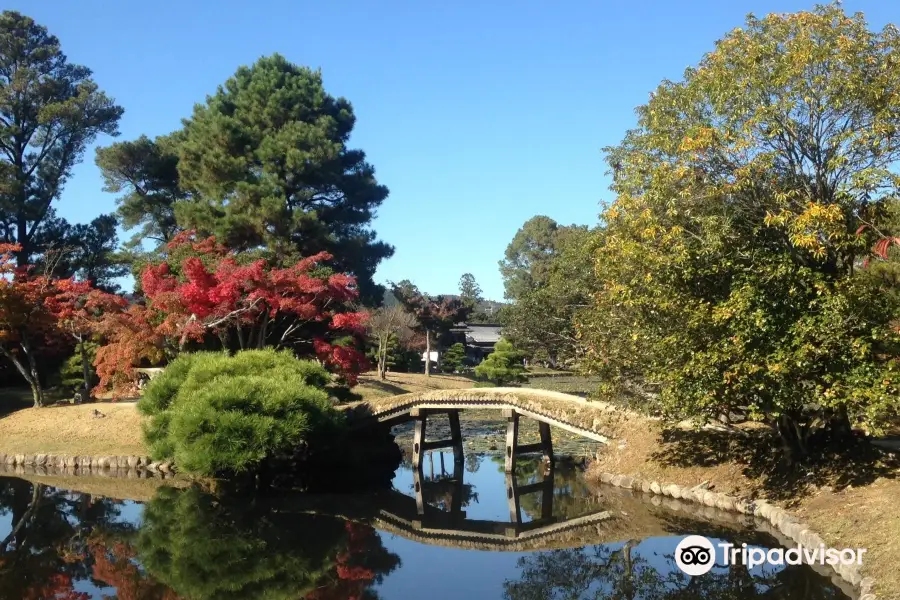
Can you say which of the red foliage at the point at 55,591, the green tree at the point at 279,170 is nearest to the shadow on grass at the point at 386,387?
the green tree at the point at 279,170

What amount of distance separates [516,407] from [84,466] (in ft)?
34.8

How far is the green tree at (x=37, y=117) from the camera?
106ft

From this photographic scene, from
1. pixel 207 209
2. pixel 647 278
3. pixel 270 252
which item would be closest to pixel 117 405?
pixel 270 252

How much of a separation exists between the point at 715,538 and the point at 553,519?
3.30m

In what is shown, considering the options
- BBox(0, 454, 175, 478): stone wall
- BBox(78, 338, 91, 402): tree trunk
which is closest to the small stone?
BBox(0, 454, 175, 478): stone wall

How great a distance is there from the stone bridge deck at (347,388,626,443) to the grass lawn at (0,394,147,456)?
19.0 ft

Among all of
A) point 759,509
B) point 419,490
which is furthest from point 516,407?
point 759,509

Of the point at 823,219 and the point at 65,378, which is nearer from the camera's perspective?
the point at 823,219

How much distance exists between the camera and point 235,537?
12.6 m

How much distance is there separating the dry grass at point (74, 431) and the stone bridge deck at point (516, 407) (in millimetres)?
5752

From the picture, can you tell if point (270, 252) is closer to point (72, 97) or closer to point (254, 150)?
point (254, 150)

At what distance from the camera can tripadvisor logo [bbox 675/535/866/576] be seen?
9.55 metres

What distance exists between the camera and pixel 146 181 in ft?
115

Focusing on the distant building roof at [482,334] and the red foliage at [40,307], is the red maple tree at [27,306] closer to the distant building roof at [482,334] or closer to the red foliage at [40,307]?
the red foliage at [40,307]
